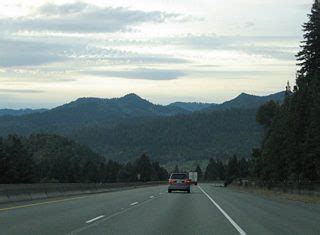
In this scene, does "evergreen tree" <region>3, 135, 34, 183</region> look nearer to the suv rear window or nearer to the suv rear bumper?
the suv rear bumper

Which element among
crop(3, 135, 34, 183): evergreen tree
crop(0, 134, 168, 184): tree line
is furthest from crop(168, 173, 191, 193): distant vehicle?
crop(3, 135, 34, 183): evergreen tree

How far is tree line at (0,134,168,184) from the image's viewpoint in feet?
371

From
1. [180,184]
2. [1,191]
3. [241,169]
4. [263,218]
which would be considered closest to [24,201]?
[1,191]

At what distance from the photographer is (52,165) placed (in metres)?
163

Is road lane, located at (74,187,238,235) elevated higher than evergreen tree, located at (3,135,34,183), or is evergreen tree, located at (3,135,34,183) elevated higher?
evergreen tree, located at (3,135,34,183)

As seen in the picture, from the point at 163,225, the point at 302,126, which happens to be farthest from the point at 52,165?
the point at 163,225

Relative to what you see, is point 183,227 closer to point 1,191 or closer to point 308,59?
point 1,191

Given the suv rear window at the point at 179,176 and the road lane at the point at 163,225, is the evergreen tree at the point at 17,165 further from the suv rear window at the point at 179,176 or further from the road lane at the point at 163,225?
the road lane at the point at 163,225

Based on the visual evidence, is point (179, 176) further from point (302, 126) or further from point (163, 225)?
point (163, 225)

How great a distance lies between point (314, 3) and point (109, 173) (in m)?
118

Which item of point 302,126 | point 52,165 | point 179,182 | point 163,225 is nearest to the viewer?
point 163,225

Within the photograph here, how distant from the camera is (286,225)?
63.5 ft

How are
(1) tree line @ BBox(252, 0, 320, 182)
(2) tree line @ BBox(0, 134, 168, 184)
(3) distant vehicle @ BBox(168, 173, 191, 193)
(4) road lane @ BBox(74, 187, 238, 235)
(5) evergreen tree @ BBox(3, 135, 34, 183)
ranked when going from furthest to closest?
(2) tree line @ BBox(0, 134, 168, 184) → (5) evergreen tree @ BBox(3, 135, 34, 183) → (1) tree line @ BBox(252, 0, 320, 182) → (3) distant vehicle @ BBox(168, 173, 191, 193) → (4) road lane @ BBox(74, 187, 238, 235)

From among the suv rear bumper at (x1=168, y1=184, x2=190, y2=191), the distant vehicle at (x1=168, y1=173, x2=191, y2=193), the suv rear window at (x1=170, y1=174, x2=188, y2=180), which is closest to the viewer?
the suv rear window at (x1=170, y1=174, x2=188, y2=180)
